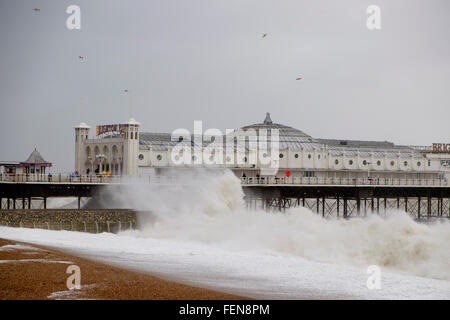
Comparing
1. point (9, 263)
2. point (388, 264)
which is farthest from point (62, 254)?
point (388, 264)

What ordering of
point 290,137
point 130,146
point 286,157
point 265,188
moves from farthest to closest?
point 290,137, point 286,157, point 130,146, point 265,188

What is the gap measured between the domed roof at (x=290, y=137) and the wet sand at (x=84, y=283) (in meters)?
66.5

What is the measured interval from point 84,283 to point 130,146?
49.2m

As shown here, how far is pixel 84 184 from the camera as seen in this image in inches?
2116

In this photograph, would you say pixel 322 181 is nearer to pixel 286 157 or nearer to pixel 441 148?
pixel 286 157

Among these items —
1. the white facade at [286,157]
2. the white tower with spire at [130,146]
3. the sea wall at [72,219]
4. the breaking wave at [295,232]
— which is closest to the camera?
the breaking wave at [295,232]

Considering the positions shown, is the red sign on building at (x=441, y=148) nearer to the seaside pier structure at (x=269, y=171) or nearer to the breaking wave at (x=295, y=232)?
the seaside pier structure at (x=269, y=171)

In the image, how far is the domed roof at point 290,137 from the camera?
89.3m

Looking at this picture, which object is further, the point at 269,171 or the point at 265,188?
the point at 269,171

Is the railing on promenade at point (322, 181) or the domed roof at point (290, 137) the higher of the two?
the domed roof at point (290, 137)

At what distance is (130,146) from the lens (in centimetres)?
6731

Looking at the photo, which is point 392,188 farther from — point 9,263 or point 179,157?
point 9,263

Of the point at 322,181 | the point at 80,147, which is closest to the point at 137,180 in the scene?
the point at 80,147

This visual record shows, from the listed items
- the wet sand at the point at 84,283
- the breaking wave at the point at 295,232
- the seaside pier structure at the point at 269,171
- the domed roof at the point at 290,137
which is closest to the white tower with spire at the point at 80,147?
the seaside pier structure at the point at 269,171
